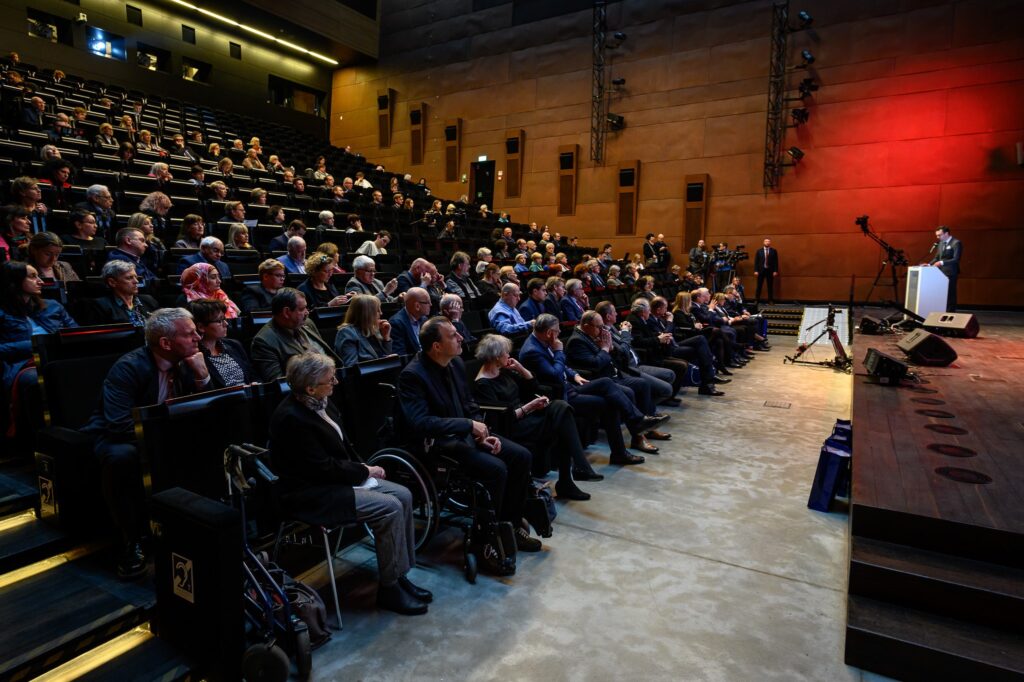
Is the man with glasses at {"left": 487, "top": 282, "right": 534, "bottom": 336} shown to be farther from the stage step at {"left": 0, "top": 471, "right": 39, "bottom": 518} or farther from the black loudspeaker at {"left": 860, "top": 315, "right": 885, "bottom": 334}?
the black loudspeaker at {"left": 860, "top": 315, "right": 885, "bottom": 334}

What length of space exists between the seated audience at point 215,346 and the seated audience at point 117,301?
1.80ft

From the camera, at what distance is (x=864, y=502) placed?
6.67ft

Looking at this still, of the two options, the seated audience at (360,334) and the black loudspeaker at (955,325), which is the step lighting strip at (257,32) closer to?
the seated audience at (360,334)

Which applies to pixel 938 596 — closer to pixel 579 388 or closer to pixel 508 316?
pixel 579 388

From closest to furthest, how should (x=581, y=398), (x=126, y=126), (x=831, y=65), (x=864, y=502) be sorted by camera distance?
(x=864, y=502) < (x=581, y=398) < (x=126, y=126) < (x=831, y=65)

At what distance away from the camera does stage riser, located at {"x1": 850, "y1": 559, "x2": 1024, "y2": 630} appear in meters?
1.73

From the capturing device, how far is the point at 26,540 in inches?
72.8

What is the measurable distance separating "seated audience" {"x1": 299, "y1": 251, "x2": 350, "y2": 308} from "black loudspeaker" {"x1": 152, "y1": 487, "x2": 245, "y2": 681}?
2.37m

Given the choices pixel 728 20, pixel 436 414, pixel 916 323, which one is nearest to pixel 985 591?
pixel 436 414

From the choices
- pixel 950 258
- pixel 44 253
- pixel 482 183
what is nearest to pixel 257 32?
pixel 482 183

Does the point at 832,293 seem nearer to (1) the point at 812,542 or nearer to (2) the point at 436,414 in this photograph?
(1) the point at 812,542

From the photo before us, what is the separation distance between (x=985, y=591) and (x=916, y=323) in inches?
231

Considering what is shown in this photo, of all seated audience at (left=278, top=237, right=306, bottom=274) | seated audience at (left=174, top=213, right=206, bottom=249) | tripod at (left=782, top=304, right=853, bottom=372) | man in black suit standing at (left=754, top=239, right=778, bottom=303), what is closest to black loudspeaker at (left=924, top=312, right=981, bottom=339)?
tripod at (left=782, top=304, right=853, bottom=372)

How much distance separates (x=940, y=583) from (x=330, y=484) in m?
1.95
